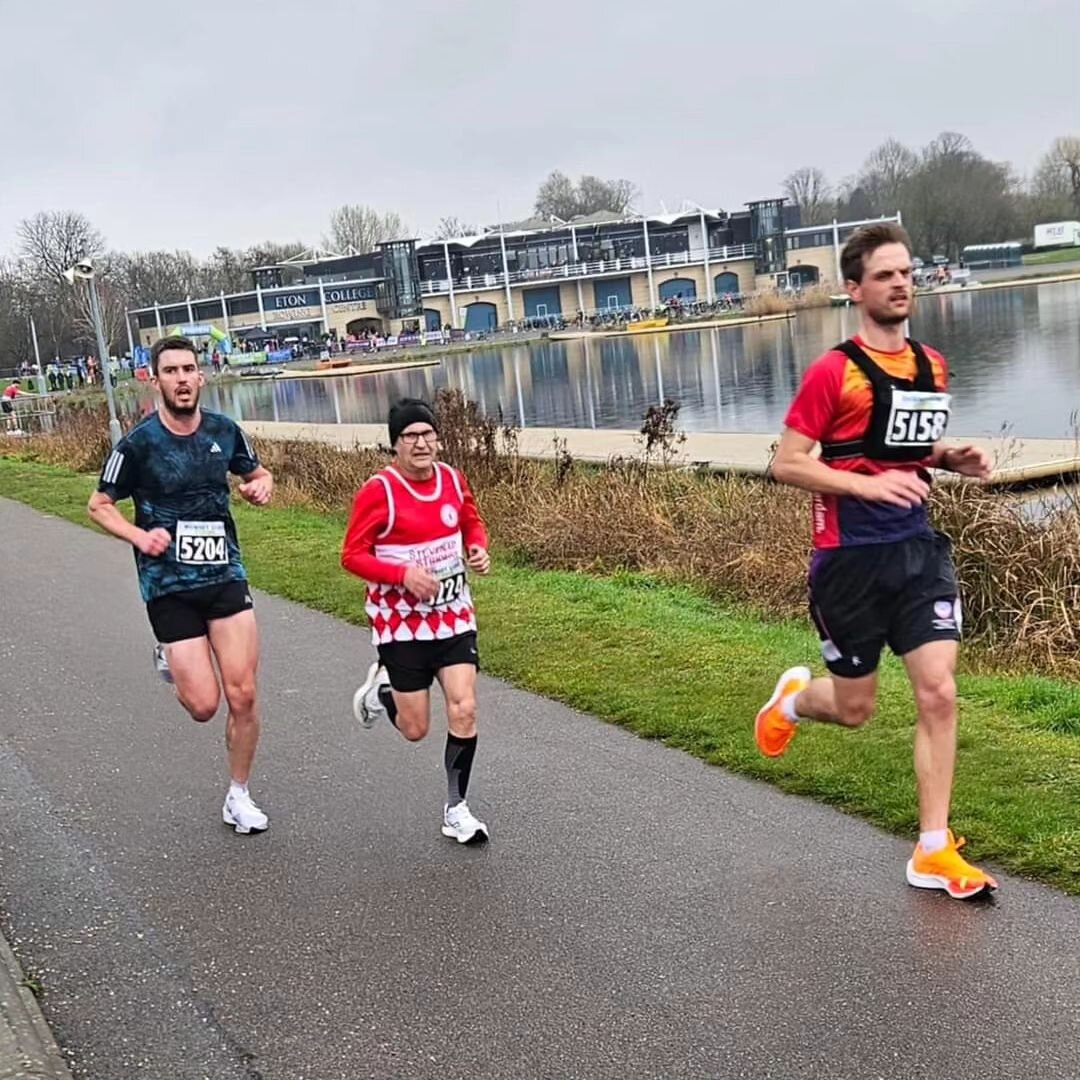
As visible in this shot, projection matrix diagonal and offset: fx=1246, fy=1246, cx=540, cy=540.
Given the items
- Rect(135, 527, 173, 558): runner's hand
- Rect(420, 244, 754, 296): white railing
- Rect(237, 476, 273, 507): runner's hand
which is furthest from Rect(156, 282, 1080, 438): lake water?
Rect(420, 244, 754, 296): white railing

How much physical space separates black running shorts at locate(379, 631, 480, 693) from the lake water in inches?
525

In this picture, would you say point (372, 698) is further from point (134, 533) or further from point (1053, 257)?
point (1053, 257)

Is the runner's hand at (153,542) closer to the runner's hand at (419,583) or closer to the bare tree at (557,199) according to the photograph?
the runner's hand at (419,583)

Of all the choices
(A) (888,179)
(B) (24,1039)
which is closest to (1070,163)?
(A) (888,179)

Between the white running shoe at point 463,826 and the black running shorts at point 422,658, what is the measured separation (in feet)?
1.72

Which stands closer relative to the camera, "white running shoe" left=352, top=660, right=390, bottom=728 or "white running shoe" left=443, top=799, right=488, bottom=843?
"white running shoe" left=443, top=799, right=488, bottom=843

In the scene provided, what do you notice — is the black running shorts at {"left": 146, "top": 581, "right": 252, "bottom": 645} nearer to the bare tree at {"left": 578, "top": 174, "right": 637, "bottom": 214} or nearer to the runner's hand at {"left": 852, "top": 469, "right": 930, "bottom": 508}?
the runner's hand at {"left": 852, "top": 469, "right": 930, "bottom": 508}

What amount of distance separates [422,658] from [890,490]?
79.2 inches

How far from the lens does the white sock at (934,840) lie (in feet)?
14.1

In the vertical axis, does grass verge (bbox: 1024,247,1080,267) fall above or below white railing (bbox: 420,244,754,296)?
below

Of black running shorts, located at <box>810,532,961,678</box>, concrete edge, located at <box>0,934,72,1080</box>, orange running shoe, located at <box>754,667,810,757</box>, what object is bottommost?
concrete edge, located at <box>0,934,72,1080</box>

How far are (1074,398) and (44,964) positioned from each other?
19.5 metres

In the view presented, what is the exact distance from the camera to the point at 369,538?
4.97 meters

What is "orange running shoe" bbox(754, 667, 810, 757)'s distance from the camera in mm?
5016
